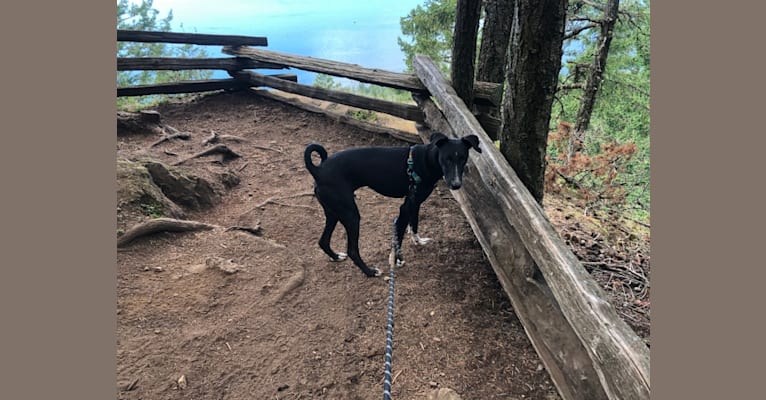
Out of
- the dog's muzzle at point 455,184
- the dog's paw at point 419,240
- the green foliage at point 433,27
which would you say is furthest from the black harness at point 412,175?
the green foliage at point 433,27

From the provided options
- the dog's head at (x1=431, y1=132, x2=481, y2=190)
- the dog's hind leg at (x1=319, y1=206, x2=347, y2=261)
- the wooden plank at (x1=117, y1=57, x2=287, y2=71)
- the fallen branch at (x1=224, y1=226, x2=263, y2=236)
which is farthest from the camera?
the wooden plank at (x1=117, y1=57, x2=287, y2=71)

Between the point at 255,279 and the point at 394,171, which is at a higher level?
the point at 394,171

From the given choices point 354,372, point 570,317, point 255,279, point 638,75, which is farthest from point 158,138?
point 638,75

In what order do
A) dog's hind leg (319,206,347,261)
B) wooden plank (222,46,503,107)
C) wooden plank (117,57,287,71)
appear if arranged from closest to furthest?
dog's hind leg (319,206,347,261) → wooden plank (222,46,503,107) → wooden plank (117,57,287,71)

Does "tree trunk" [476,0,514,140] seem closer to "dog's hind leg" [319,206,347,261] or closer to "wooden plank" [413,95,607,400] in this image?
"wooden plank" [413,95,607,400]

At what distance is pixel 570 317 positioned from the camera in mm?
2400

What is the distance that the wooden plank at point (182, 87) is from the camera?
28.6 feet

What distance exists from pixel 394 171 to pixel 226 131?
540 cm

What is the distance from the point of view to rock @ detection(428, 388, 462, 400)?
106 inches

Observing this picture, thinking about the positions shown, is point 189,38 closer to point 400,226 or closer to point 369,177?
point 369,177

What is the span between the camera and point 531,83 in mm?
3561

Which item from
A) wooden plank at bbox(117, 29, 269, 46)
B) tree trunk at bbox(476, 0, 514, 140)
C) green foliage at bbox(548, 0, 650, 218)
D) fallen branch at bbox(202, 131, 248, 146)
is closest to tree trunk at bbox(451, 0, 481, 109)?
tree trunk at bbox(476, 0, 514, 140)

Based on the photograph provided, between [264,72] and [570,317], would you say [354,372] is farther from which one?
[264,72]

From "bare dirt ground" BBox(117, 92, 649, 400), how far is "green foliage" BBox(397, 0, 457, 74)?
1108cm
